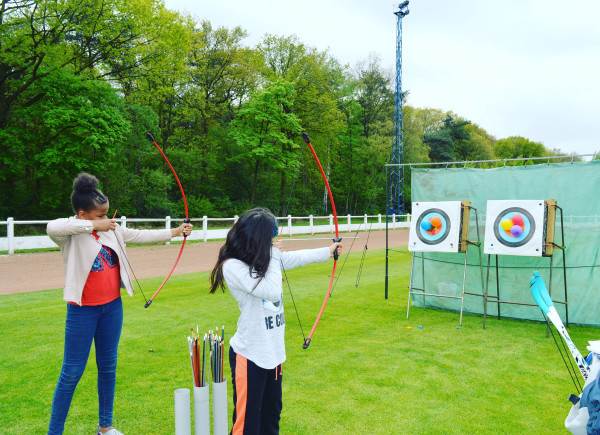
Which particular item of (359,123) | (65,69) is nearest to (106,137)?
(65,69)

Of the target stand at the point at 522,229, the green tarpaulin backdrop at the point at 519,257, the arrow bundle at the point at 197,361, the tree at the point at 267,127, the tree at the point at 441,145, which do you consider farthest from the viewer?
the tree at the point at 441,145

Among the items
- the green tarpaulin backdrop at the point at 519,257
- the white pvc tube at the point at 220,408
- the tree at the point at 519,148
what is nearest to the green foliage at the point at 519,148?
the tree at the point at 519,148

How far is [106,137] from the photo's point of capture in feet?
58.4

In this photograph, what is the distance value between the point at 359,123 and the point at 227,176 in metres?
13.6

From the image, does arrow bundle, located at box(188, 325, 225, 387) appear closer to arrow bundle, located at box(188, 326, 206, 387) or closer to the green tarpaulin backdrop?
arrow bundle, located at box(188, 326, 206, 387)

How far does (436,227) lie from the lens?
5836 mm

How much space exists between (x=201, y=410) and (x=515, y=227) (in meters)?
4.44

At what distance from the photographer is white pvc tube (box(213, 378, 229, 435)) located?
90.4 inches

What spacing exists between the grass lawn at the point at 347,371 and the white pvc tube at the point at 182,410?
57 cm

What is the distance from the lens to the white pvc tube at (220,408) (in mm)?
2297

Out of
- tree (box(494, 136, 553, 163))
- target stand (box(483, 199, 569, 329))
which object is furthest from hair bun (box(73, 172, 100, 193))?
tree (box(494, 136, 553, 163))

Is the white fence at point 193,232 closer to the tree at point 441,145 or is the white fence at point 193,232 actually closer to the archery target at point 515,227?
the archery target at point 515,227

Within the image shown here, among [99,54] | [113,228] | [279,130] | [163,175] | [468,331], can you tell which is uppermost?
[99,54]

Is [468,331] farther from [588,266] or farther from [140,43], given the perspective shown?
[140,43]
